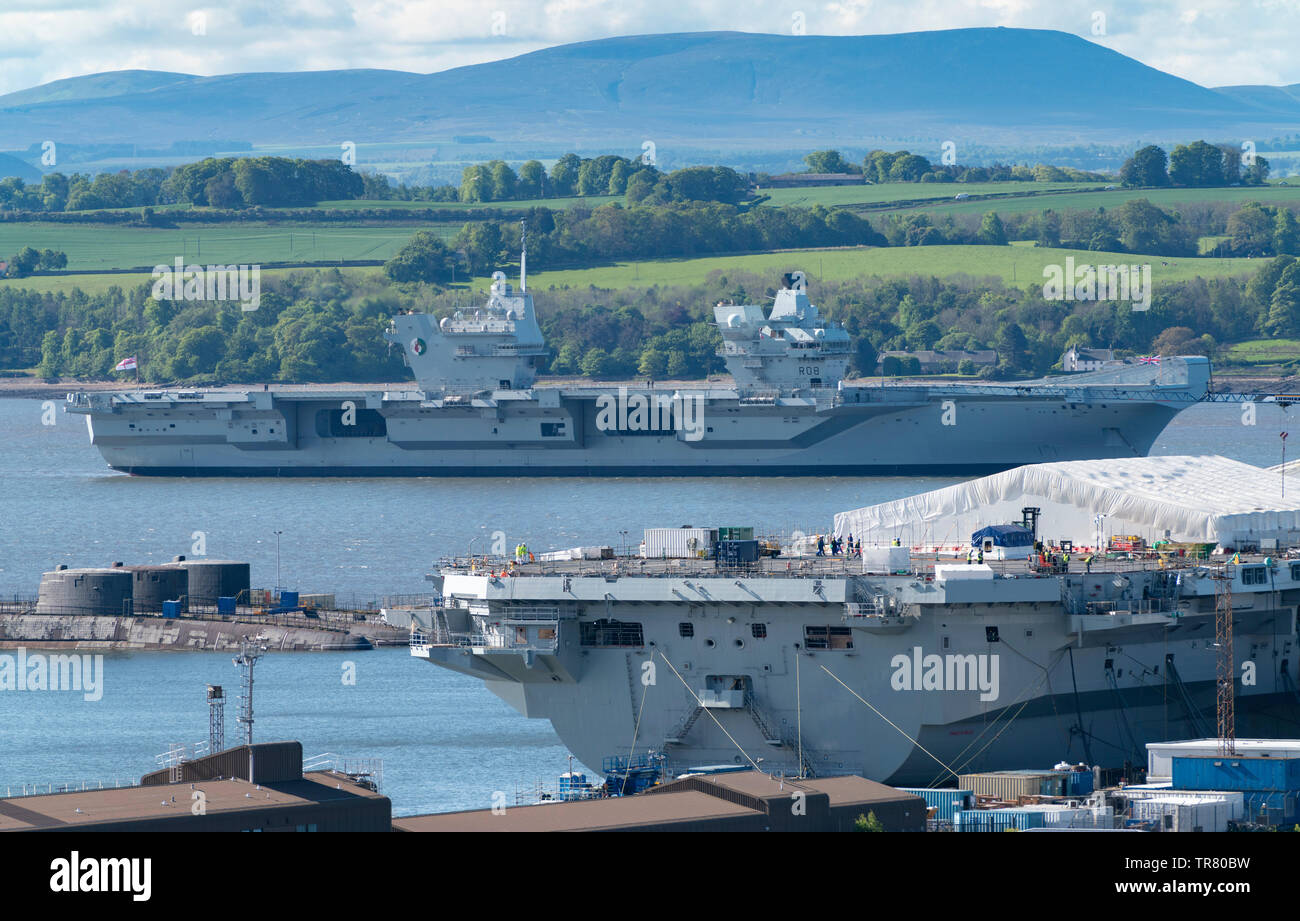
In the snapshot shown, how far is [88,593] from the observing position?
184 feet

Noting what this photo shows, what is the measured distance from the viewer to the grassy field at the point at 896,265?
180 m

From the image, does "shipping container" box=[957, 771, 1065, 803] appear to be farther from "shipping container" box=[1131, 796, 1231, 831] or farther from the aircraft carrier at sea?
the aircraft carrier at sea

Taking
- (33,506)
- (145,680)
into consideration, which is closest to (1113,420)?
(33,506)

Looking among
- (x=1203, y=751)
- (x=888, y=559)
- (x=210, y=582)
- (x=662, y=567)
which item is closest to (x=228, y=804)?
(x=1203, y=751)

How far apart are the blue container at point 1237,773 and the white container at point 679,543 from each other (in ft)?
30.5

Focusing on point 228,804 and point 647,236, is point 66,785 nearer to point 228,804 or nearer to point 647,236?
point 228,804

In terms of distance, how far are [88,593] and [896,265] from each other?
435ft

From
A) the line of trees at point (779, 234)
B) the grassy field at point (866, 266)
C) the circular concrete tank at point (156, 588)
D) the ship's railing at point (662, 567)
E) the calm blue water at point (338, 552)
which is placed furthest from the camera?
the line of trees at point (779, 234)

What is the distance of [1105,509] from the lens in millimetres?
40812

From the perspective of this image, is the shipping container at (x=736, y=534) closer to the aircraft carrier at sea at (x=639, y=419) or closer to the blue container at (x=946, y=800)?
the blue container at (x=946, y=800)

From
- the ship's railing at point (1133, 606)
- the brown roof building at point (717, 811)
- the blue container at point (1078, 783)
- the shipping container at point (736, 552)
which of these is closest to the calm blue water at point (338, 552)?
the shipping container at point (736, 552)

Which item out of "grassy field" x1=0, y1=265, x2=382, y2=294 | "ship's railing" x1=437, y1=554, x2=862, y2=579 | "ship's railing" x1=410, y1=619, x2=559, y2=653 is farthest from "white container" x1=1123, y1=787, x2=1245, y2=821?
"grassy field" x1=0, y1=265, x2=382, y2=294

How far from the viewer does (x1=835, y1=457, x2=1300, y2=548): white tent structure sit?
39.9m

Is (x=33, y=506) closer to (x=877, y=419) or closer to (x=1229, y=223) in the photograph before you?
(x=877, y=419)
